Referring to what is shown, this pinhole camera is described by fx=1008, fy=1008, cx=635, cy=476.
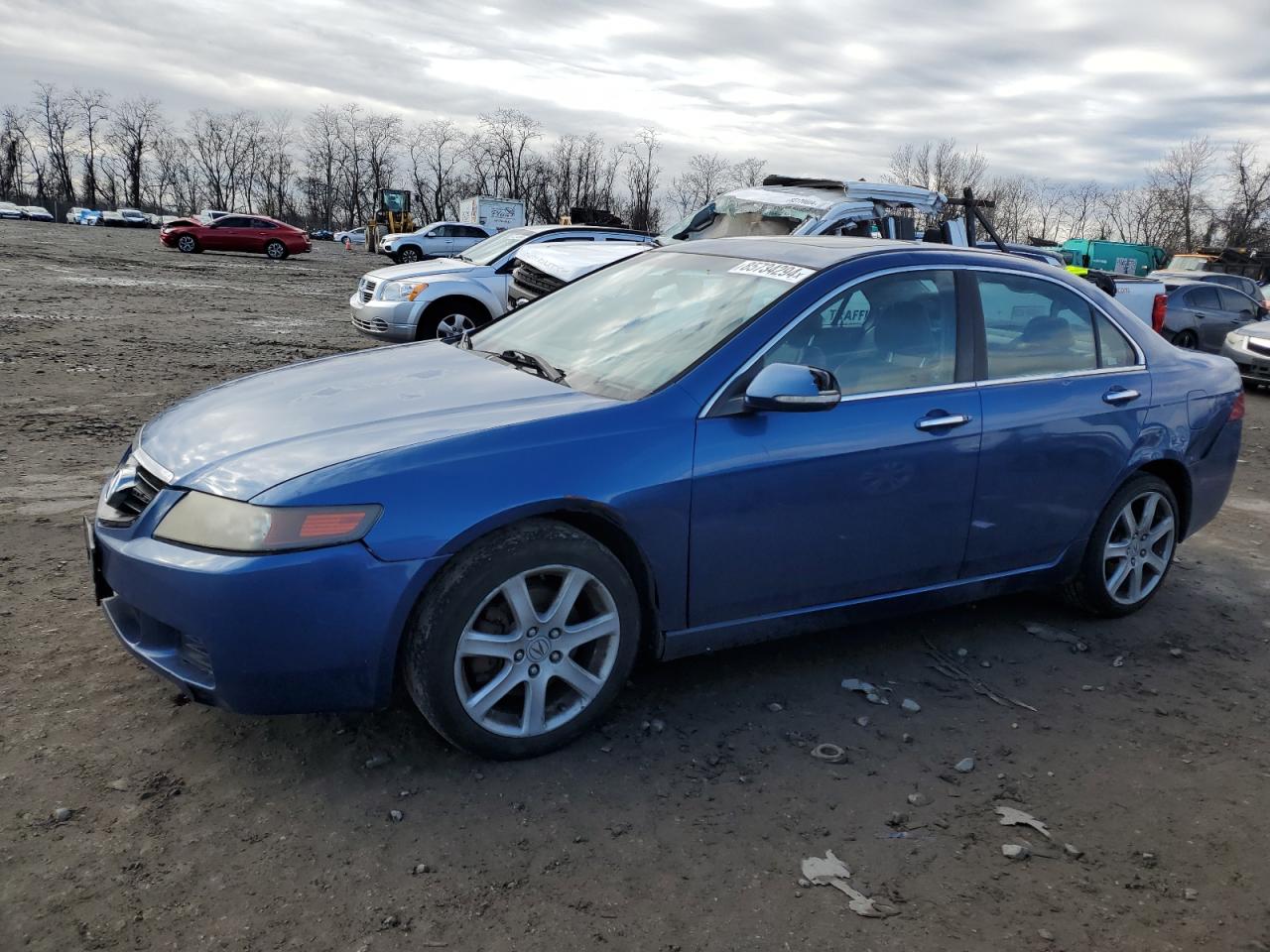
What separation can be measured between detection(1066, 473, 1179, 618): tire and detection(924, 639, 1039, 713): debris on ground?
83 centimetres

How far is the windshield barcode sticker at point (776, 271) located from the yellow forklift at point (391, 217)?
49916 millimetres

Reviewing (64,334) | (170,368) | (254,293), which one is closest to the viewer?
(170,368)

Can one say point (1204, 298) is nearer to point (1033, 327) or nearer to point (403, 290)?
point (403, 290)

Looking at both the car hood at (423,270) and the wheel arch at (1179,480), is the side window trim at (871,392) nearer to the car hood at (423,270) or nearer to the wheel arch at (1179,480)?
the wheel arch at (1179,480)

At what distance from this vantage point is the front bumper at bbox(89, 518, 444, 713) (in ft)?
9.01

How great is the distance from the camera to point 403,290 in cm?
1126

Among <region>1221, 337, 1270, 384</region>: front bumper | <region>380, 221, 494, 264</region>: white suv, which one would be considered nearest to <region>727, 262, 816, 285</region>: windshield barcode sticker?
<region>1221, 337, 1270, 384</region>: front bumper

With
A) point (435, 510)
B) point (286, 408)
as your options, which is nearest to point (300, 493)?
point (435, 510)

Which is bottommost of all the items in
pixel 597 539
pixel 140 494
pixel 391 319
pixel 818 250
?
pixel 597 539

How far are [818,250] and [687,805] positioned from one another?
2.21 metres

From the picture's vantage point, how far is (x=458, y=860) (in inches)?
106

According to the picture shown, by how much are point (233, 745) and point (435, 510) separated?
3.49ft

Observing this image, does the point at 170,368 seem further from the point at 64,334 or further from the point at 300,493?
the point at 300,493

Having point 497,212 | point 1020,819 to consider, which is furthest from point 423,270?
point 497,212
